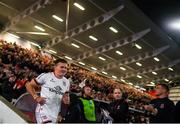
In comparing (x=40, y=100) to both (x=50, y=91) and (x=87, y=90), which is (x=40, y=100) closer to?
(x=50, y=91)

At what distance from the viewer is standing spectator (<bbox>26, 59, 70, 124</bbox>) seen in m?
4.43

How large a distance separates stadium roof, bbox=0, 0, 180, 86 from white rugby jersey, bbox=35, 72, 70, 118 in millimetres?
10567

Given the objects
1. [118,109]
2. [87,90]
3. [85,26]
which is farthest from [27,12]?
[118,109]

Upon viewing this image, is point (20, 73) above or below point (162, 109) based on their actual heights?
above

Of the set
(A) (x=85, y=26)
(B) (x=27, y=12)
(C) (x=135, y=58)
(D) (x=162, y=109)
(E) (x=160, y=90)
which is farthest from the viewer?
(C) (x=135, y=58)

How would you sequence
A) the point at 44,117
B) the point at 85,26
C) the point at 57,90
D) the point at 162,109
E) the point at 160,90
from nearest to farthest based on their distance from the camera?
the point at 44,117
the point at 57,90
the point at 162,109
the point at 160,90
the point at 85,26

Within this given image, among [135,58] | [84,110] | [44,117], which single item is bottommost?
[44,117]

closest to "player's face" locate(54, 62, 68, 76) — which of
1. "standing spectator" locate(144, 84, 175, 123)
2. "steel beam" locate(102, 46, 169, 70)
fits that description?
"standing spectator" locate(144, 84, 175, 123)

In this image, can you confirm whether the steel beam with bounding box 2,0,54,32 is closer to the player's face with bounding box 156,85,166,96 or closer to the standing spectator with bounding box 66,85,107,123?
the standing spectator with bounding box 66,85,107,123

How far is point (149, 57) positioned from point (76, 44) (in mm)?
5734

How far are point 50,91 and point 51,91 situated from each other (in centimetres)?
2

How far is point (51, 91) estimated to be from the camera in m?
4.60

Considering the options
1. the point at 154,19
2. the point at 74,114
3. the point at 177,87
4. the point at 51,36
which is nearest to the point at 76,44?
the point at 51,36

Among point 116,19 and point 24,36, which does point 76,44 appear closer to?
point 24,36
